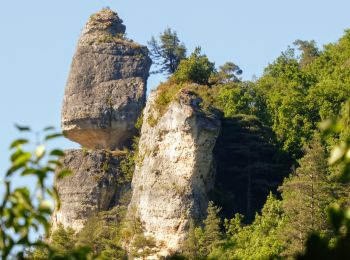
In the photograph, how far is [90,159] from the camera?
46.3 m

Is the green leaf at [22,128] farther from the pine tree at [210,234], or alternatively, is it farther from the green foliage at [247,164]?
the green foliage at [247,164]

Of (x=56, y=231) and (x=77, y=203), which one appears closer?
(x=56, y=231)

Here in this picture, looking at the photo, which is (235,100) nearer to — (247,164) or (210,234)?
(247,164)

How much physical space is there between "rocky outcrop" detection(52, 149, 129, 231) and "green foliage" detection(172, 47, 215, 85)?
14.8 ft

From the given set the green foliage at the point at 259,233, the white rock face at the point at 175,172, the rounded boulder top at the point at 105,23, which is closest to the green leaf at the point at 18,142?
the green foliage at the point at 259,233

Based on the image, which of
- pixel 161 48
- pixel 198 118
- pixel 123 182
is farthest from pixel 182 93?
pixel 161 48

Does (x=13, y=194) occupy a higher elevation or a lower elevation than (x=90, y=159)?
lower

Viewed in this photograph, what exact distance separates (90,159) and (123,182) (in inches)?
64.7

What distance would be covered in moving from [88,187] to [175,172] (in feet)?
15.8

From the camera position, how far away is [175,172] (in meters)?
42.8

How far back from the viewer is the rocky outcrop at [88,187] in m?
45.7

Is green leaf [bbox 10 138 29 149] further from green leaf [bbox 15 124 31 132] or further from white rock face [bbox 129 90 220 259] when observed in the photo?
white rock face [bbox 129 90 220 259]

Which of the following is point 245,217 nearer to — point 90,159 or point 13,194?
point 90,159

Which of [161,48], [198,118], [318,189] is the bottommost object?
[318,189]
